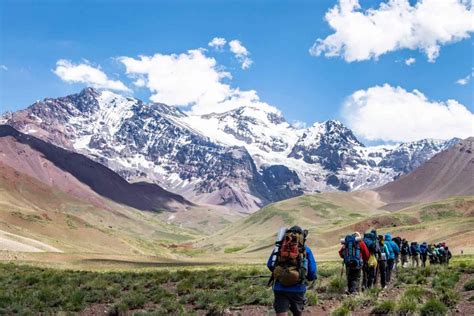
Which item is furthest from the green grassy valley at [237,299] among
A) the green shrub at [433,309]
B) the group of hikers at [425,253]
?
the group of hikers at [425,253]

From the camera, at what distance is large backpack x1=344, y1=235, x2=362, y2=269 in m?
19.7

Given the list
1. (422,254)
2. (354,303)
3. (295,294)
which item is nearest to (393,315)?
(354,303)

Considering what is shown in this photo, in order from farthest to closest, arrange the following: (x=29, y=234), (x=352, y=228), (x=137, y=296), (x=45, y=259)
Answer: (x=352, y=228) → (x=29, y=234) → (x=45, y=259) → (x=137, y=296)

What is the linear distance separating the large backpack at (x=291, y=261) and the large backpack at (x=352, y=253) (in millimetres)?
8529

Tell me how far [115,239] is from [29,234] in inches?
1072

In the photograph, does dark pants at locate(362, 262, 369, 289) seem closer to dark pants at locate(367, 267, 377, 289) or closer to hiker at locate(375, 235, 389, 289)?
dark pants at locate(367, 267, 377, 289)

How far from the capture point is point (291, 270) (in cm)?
1150

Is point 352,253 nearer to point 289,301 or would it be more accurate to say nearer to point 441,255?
point 289,301

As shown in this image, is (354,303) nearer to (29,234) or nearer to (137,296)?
(137,296)

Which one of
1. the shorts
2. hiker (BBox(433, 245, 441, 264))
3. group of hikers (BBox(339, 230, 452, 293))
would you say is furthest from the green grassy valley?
hiker (BBox(433, 245, 441, 264))

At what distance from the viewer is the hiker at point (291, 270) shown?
37.9ft

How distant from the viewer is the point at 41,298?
22266 millimetres

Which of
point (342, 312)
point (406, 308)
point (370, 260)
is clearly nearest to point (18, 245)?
point (370, 260)

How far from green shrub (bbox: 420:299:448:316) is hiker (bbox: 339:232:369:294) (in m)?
4.37
